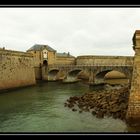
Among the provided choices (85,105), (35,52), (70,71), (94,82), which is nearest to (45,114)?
(85,105)

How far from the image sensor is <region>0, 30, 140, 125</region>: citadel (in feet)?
35.4

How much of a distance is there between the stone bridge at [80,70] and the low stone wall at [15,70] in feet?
19.8

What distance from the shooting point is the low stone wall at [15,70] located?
92.1ft

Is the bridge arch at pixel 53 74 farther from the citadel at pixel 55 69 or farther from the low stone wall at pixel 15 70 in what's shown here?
the low stone wall at pixel 15 70

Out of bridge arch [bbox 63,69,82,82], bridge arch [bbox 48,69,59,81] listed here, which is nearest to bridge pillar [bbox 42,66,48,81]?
bridge arch [bbox 48,69,59,81]

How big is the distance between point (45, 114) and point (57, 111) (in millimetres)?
1246

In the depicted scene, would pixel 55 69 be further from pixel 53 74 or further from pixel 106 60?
pixel 106 60

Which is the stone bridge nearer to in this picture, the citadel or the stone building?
the citadel

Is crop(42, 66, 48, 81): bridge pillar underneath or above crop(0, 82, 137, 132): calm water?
above

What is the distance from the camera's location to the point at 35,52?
4597 cm

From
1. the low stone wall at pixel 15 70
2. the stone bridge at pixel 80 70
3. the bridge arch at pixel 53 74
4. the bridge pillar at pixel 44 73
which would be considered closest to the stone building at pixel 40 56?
the bridge pillar at pixel 44 73

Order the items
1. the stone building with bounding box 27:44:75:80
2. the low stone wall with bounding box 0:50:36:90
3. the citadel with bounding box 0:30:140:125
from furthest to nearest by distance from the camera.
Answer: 1. the stone building with bounding box 27:44:75:80
2. the low stone wall with bounding box 0:50:36:90
3. the citadel with bounding box 0:30:140:125

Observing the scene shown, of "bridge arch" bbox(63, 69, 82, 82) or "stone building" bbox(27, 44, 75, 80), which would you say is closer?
"bridge arch" bbox(63, 69, 82, 82)

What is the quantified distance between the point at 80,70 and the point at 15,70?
11635 mm
